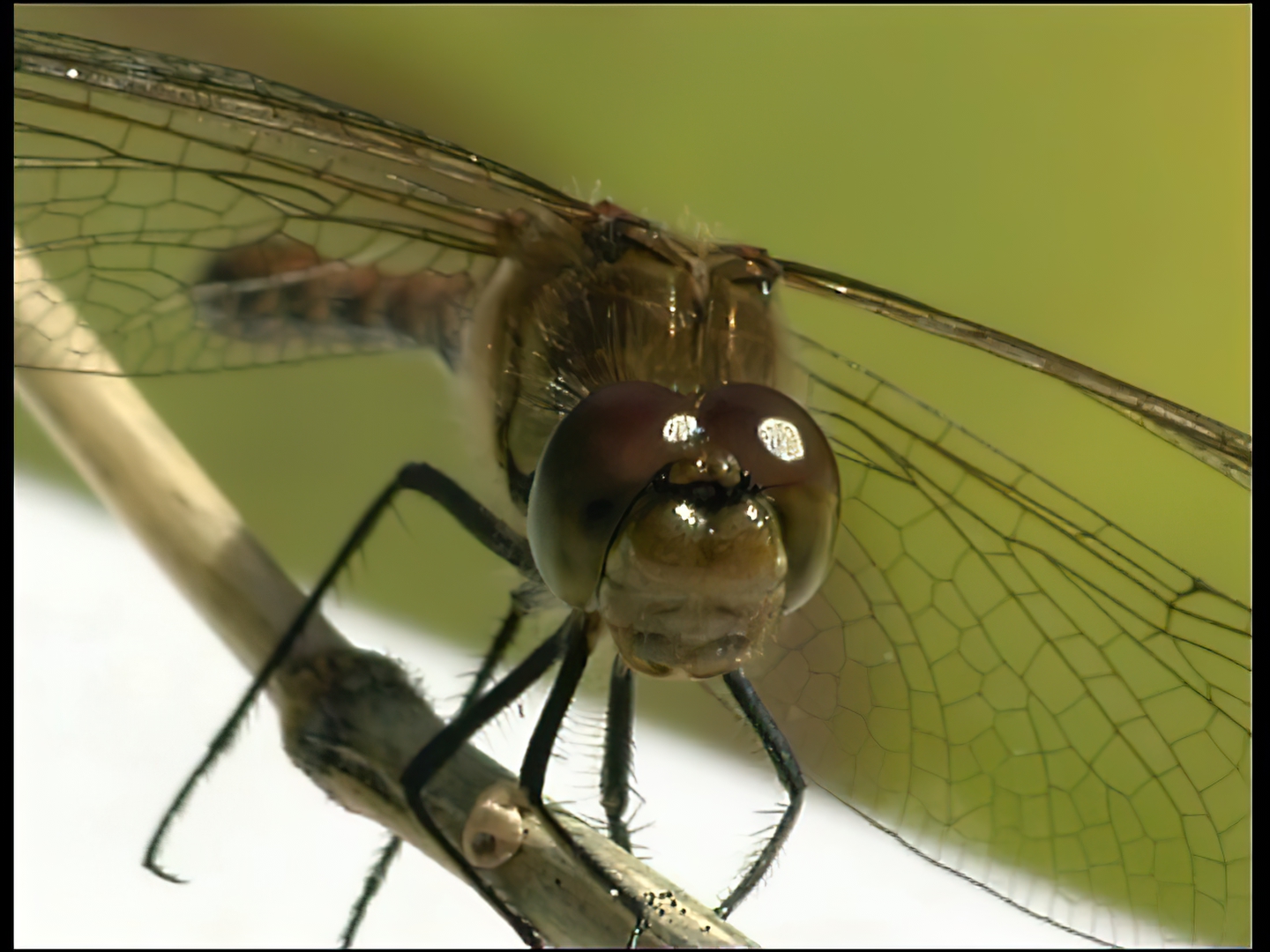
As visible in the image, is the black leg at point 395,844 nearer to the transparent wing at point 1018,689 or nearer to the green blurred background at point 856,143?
the transparent wing at point 1018,689

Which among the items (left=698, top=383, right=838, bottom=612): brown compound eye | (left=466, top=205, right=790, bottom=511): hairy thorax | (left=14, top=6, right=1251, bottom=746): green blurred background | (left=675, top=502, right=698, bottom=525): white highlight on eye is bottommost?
(left=675, top=502, right=698, bottom=525): white highlight on eye

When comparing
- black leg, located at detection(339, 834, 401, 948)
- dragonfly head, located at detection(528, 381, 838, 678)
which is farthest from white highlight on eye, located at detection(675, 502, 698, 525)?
black leg, located at detection(339, 834, 401, 948)

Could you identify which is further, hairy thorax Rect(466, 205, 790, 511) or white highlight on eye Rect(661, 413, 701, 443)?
hairy thorax Rect(466, 205, 790, 511)

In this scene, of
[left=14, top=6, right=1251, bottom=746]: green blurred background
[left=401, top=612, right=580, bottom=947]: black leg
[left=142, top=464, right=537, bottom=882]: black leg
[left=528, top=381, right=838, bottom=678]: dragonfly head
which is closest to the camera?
[left=528, top=381, right=838, bottom=678]: dragonfly head

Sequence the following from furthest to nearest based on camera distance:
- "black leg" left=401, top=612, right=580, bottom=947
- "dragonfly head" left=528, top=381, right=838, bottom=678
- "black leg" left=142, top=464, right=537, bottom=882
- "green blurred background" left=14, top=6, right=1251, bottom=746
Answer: "green blurred background" left=14, top=6, right=1251, bottom=746 < "black leg" left=142, top=464, right=537, bottom=882 < "black leg" left=401, top=612, right=580, bottom=947 < "dragonfly head" left=528, top=381, right=838, bottom=678

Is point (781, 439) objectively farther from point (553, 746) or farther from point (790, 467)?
point (553, 746)

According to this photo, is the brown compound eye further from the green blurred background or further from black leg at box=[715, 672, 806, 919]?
the green blurred background

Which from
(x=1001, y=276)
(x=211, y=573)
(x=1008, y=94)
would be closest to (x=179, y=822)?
(x=211, y=573)

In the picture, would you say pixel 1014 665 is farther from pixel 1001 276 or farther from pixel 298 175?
pixel 1001 276
